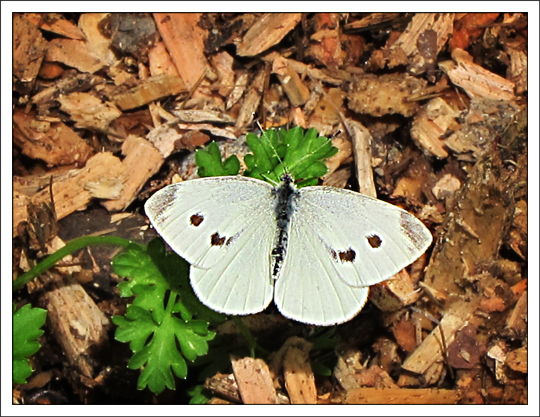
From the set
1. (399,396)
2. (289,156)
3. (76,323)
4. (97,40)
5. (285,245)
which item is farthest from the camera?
(97,40)

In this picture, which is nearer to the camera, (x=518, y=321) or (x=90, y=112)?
(x=518, y=321)

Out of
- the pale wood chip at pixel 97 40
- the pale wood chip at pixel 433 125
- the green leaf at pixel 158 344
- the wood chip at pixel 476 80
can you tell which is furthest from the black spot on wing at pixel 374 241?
the pale wood chip at pixel 97 40

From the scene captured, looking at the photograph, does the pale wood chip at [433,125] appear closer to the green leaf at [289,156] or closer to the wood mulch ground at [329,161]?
the wood mulch ground at [329,161]

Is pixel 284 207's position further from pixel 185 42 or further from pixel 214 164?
pixel 185 42

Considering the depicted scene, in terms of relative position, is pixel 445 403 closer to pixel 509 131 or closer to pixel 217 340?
pixel 217 340

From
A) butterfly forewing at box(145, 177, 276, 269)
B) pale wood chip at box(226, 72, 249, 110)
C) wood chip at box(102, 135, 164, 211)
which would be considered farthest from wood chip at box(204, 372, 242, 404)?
pale wood chip at box(226, 72, 249, 110)

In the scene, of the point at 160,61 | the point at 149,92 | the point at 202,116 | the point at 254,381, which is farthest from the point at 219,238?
the point at 160,61
